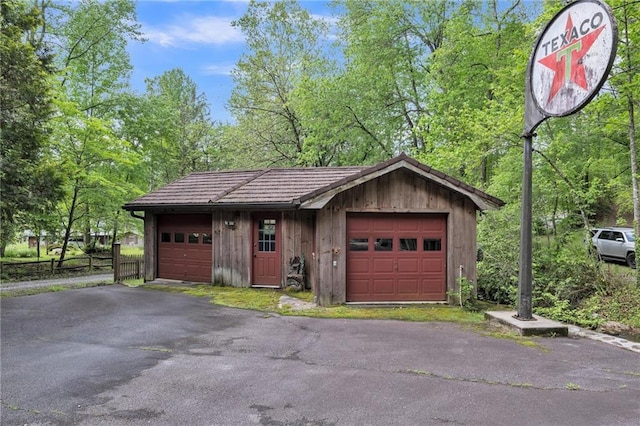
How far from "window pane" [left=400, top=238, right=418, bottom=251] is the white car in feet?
30.9

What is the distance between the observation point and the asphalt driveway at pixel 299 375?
389cm

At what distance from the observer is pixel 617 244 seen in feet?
53.6

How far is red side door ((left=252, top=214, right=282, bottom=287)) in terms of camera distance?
12602 millimetres

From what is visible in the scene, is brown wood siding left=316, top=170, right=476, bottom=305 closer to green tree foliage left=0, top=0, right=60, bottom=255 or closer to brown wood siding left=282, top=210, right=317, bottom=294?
brown wood siding left=282, top=210, right=317, bottom=294

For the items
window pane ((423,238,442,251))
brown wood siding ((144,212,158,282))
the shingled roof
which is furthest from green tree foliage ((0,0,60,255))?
window pane ((423,238,442,251))

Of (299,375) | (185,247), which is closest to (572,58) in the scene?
(299,375)

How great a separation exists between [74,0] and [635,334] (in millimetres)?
27806

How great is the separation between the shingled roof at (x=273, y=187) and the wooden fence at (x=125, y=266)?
1.95m

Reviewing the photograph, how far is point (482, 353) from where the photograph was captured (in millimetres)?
5973

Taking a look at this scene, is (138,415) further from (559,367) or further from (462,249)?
(462,249)

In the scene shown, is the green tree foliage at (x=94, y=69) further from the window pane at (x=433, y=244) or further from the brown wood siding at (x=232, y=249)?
the window pane at (x=433, y=244)

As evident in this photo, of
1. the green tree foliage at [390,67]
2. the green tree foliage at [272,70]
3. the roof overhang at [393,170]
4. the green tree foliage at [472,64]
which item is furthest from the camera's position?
the green tree foliage at [272,70]

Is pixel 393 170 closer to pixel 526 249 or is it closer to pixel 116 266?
A: pixel 526 249

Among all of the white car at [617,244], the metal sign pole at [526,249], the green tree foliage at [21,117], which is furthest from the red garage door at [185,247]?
the white car at [617,244]
